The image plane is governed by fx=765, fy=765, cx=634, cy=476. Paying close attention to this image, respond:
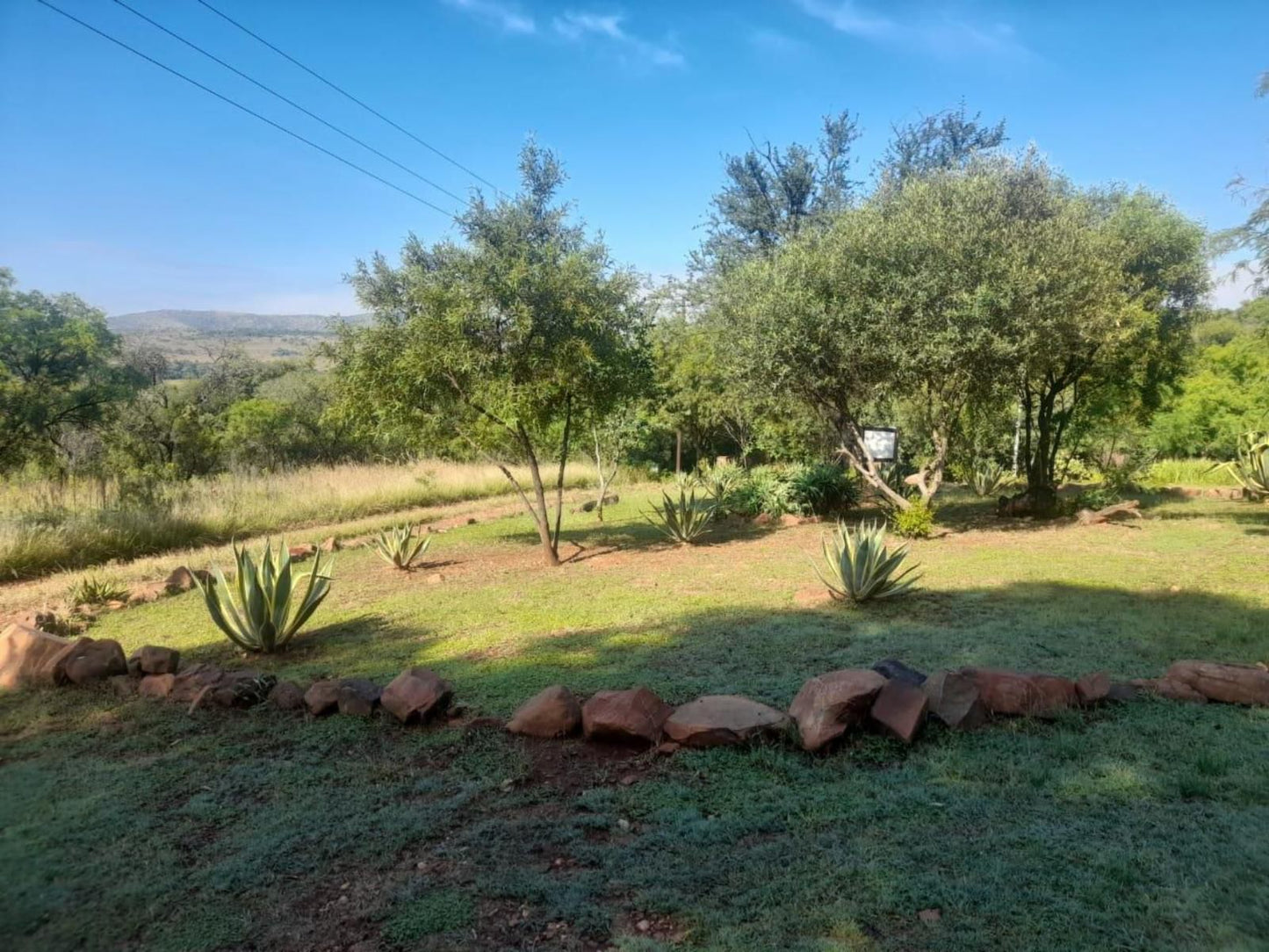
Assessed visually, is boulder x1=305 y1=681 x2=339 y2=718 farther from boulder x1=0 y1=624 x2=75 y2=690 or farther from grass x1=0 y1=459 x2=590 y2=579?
grass x1=0 y1=459 x2=590 y2=579

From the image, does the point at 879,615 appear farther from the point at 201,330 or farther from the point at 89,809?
the point at 201,330

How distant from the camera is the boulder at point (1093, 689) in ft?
13.0

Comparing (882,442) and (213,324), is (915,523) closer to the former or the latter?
(882,442)

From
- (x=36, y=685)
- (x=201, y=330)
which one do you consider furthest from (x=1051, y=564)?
(x=201, y=330)

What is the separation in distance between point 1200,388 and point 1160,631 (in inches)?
729

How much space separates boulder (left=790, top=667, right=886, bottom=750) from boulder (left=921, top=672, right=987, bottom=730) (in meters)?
0.30

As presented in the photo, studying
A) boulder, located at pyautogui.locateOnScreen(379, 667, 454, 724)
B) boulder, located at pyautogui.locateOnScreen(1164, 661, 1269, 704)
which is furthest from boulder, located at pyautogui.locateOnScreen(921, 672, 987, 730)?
boulder, located at pyautogui.locateOnScreen(379, 667, 454, 724)

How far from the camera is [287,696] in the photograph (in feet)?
14.8

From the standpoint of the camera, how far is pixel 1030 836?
2.71 metres

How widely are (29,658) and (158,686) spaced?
1183 mm

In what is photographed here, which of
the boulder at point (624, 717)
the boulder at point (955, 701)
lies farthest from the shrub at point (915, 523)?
the boulder at point (624, 717)

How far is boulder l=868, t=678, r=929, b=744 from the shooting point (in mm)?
3621

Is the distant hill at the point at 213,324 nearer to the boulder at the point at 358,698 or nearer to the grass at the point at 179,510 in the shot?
the grass at the point at 179,510

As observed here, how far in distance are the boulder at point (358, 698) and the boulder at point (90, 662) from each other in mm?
2056
